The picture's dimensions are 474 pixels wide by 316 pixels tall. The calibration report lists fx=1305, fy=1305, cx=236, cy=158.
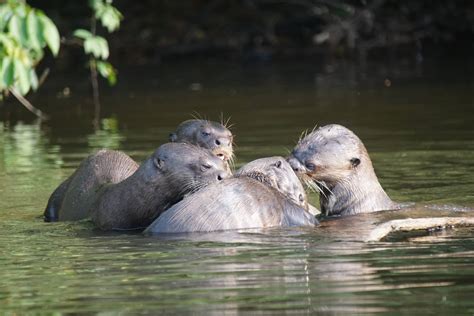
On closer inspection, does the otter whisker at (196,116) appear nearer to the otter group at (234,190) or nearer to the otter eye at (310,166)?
the otter group at (234,190)

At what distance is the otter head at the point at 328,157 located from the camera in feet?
23.9

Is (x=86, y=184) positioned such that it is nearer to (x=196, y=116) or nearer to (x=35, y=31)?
(x=35, y=31)

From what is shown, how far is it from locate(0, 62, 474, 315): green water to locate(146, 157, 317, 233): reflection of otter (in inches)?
4.9

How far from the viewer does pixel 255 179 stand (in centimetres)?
680

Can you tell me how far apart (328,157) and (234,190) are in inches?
38.7

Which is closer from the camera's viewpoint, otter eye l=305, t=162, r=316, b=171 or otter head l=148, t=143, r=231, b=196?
otter head l=148, t=143, r=231, b=196

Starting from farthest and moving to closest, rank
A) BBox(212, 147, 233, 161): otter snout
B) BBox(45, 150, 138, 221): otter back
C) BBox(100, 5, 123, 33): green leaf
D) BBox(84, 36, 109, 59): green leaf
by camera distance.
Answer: BBox(100, 5, 123, 33): green leaf
BBox(84, 36, 109, 59): green leaf
BBox(212, 147, 233, 161): otter snout
BBox(45, 150, 138, 221): otter back

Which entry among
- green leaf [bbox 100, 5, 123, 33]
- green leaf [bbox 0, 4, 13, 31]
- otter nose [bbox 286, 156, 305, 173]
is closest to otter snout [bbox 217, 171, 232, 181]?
otter nose [bbox 286, 156, 305, 173]

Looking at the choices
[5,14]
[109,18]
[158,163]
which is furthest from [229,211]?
[109,18]

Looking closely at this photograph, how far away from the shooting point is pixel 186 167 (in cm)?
706

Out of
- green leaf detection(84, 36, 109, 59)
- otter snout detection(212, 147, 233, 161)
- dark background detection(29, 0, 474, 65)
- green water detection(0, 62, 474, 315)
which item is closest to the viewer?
green water detection(0, 62, 474, 315)

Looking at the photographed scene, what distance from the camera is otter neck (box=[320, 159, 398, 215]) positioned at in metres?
7.33

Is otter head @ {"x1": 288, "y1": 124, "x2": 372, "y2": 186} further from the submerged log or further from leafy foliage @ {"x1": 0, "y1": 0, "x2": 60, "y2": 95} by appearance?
leafy foliage @ {"x1": 0, "y1": 0, "x2": 60, "y2": 95}

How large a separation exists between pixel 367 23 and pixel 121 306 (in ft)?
47.8
